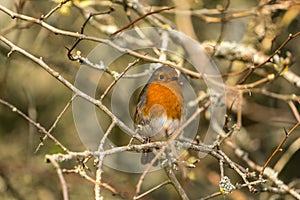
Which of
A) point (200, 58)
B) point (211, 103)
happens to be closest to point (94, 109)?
point (200, 58)

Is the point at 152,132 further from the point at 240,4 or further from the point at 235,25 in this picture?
the point at 240,4

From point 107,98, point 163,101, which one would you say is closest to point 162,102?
point 163,101

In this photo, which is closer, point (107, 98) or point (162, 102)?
point (162, 102)

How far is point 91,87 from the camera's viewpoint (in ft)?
12.4

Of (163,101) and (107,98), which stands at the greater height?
(107,98)

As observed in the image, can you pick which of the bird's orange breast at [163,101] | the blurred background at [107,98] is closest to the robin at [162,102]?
the bird's orange breast at [163,101]

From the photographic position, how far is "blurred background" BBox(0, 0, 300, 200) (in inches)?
143

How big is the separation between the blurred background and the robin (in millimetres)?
396

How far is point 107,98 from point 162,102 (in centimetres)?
123

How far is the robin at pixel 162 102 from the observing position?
3.07 meters

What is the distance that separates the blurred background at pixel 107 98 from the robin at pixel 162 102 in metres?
0.40

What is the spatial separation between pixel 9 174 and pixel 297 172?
7.13 feet

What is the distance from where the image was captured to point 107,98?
4.34 metres

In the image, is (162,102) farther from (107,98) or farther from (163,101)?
(107,98)
